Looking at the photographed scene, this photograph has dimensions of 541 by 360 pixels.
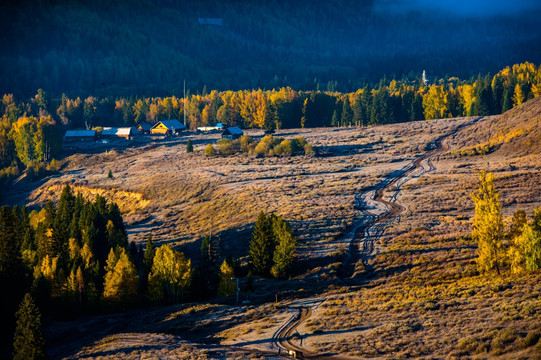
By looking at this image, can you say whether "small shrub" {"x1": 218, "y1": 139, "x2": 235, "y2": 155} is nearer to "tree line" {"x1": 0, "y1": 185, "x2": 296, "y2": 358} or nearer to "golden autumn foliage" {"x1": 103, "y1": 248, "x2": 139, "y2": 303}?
"tree line" {"x1": 0, "y1": 185, "x2": 296, "y2": 358}

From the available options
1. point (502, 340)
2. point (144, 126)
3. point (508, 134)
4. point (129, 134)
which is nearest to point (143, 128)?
point (144, 126)

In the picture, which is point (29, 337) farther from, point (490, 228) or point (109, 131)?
point (109, 131)

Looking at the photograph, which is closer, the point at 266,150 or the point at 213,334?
the point at 213,334

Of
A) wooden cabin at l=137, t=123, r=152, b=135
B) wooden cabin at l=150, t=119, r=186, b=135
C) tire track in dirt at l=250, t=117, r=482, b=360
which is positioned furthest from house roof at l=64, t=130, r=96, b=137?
tire track in dirt at l=250, t=117, r=482, b=360

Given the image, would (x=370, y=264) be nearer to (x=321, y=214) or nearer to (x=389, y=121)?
(x=321, y=214)

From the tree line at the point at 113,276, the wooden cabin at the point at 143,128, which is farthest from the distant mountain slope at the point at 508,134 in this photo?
the wooden cabin at the point at 143,128

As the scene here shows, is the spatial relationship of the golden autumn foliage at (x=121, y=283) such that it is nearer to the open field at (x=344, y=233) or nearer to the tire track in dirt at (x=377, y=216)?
the open field at (x=344, y=233)

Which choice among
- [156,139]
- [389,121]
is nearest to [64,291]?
[156,139]
